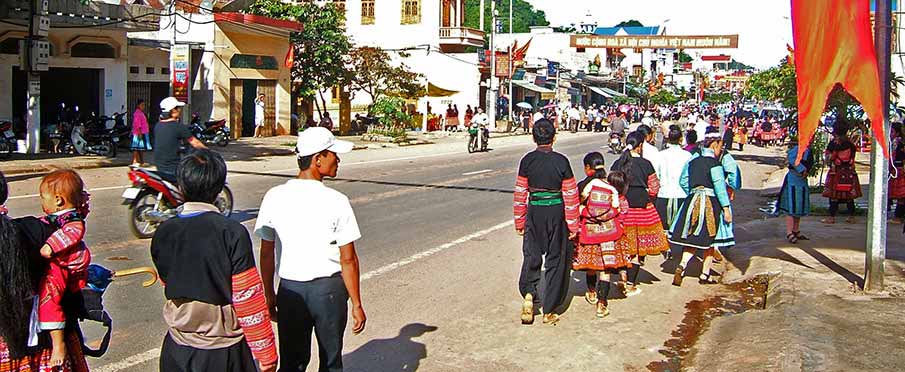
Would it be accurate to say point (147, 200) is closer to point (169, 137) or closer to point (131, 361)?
point (169, 137)

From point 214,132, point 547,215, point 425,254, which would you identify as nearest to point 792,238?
point 425,254

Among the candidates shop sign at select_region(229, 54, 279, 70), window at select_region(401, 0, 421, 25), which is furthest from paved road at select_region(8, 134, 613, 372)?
window at select_region(401, 0, 421, 25)

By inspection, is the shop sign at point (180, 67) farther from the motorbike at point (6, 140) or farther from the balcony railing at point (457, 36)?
the balcony railing at point (457, 36)

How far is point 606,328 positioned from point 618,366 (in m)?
0.98

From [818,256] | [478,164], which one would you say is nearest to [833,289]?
[818,256]

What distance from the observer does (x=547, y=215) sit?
22.9 ft

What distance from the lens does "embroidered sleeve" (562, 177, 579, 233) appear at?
6.89 metres

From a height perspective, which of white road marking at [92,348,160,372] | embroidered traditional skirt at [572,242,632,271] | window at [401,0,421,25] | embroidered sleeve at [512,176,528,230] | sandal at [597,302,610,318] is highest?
window at [401,0,421,25]

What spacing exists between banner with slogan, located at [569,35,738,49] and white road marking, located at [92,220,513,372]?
670 inches

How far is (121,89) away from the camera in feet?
83.5

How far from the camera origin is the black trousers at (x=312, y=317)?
4.39 meters

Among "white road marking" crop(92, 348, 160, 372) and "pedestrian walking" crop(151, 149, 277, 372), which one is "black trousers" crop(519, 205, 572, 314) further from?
"pedestrian walking" crop(151, 149, 277, 372)

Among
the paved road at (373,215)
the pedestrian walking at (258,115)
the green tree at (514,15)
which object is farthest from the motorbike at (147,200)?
the green tree at (514,15)

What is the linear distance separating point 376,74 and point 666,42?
1421 centimetres
